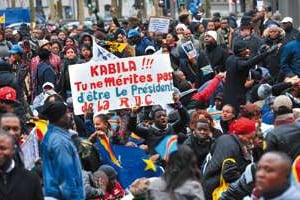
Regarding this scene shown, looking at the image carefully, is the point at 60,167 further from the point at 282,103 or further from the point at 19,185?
the point at 282,103

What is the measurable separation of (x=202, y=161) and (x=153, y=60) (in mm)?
3881

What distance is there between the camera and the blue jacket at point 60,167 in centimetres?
976

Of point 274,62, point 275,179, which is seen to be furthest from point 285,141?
point 274,62

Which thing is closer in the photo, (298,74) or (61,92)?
(298,74)

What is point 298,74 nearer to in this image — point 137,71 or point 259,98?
point 259,98

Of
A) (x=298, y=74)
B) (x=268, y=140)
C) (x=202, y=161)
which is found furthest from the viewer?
(x=298, y=74)

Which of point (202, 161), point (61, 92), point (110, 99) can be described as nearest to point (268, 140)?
point (202, 161)

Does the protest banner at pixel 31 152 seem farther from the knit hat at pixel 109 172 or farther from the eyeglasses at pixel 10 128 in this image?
the knit hat at pixel 109 172

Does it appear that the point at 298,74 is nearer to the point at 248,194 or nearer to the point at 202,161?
the point at 202,161

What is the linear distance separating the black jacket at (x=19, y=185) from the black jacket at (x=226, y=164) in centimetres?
227

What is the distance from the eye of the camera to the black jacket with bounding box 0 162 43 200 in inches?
349

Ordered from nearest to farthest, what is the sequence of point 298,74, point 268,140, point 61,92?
point 268,140, point 298,74, point 61,92

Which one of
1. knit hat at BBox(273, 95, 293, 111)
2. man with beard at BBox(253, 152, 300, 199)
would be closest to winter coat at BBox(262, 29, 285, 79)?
knit hat at BBox(273, 95, 293, 111)

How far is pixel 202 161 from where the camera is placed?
1216 cm
